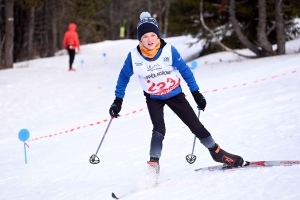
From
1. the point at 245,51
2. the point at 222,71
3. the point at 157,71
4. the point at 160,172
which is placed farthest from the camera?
the point at 245,51

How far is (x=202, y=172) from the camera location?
464cm

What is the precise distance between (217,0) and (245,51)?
370 cm

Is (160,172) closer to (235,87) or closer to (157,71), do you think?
(157,71)

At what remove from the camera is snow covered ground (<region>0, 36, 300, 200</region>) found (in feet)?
13.8

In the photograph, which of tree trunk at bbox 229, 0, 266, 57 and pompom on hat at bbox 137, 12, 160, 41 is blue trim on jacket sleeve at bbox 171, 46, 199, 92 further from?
tree trunk at bbox 229, 0, 266, 57

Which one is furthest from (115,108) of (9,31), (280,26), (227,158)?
(9,31)

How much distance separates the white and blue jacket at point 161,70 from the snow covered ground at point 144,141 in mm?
969

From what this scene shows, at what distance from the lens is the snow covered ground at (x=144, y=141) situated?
4215 millimetres

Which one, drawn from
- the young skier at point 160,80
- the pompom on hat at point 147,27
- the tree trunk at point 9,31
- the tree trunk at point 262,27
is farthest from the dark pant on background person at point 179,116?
the tree trunk at point 9,31

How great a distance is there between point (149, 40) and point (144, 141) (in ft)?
8.67

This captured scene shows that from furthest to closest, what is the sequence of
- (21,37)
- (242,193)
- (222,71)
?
(21,37), (222,71), (242,193)

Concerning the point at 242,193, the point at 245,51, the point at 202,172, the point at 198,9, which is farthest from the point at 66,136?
the point at 245,51

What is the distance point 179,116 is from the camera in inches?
181

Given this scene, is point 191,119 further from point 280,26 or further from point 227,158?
point 280,26
